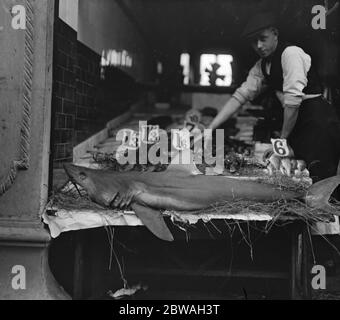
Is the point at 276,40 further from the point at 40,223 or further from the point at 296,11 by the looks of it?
the point at 40,223

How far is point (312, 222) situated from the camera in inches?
170

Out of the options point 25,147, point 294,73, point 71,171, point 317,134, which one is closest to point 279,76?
point 294,73

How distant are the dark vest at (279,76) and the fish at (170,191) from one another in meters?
1.22

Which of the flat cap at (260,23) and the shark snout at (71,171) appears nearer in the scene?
the shark snout at (71,171)

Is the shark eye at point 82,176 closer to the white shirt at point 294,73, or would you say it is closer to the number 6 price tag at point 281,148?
the number 6 price tag at point 281,148

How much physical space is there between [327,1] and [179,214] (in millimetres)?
2970

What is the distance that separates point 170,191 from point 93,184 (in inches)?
28.4

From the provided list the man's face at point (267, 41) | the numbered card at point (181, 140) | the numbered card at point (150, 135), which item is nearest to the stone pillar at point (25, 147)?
the numbered card at point (150, 135)

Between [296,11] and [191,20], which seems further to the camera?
[191,20]

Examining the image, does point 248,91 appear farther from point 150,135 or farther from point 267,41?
point 150,135

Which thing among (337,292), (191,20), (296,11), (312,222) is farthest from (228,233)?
(191,20)

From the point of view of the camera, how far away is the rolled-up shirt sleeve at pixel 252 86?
235 inches

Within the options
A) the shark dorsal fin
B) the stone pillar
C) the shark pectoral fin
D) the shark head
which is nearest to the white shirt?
the shark dorsal fin
